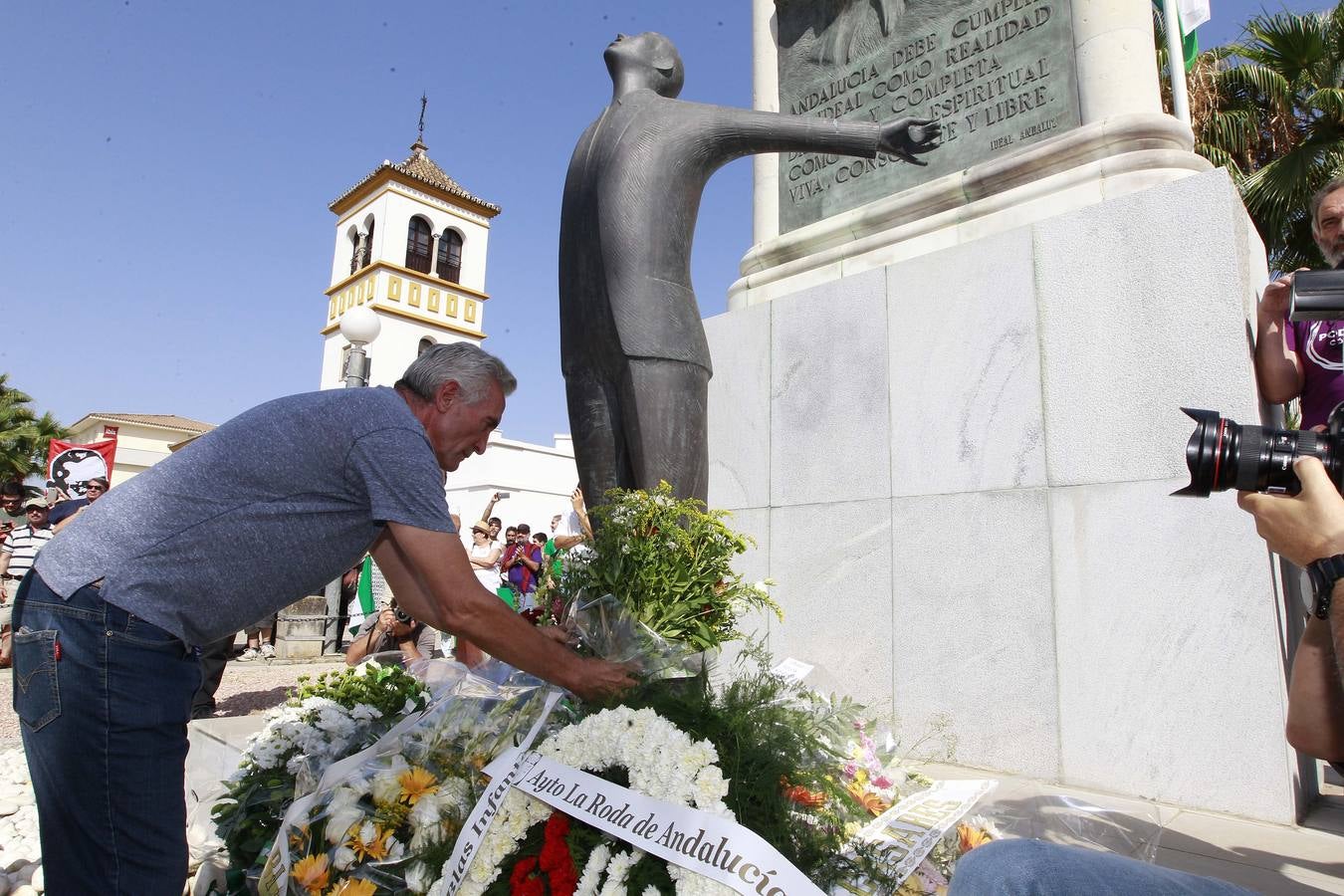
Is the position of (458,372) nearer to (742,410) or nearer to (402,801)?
(402,801)

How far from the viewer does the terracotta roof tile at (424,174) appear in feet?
138

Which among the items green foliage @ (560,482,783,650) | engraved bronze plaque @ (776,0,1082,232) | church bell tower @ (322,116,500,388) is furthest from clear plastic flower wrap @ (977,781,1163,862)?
church bell tower @ (322,116,500,388)

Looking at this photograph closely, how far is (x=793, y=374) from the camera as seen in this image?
449 cm

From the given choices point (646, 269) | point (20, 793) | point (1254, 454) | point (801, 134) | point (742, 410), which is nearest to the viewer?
point (1254, 454)

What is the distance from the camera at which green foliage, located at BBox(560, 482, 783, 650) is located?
2256mm

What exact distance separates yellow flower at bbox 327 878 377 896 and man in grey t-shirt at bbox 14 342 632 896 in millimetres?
325

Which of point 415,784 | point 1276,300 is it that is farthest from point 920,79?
point 415,784

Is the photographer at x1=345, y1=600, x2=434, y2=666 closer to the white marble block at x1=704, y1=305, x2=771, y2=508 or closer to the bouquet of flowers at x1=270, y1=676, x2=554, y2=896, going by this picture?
the white marble block at x1=704, y1=305, x2=771, y2=508

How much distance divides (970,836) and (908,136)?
7.77 feet

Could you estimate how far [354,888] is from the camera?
5.93 feet

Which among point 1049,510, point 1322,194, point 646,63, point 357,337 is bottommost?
point 1049,510

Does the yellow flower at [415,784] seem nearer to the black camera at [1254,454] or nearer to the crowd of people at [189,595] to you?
the crowd of people at [189,595]

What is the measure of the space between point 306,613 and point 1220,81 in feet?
56.5

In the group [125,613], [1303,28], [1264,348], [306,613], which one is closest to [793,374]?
[1264,348]
